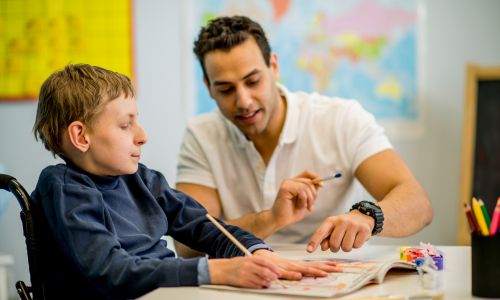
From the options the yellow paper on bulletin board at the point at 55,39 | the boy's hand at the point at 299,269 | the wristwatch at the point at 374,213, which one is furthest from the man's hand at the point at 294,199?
the yellow paper on bulletin board at the point at 55,39

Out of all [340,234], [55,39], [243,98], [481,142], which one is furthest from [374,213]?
[55,39]

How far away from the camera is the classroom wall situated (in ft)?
10.9

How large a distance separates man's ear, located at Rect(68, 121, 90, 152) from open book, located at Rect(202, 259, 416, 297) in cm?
38

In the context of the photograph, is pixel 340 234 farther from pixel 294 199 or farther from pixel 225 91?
pixel 225 91

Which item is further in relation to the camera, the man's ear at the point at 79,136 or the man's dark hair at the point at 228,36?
the man's dark hair at the point at 228,36

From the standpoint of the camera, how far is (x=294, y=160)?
220 cm

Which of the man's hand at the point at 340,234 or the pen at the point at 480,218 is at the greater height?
the pen at the point at 480,218

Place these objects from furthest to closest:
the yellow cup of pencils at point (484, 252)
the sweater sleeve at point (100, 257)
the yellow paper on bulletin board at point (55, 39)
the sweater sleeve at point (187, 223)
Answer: the yellow paper on bulletin board at point (55, 39)
the sweater sleeve at point (187, 223)
the sweater sleeve at point (100, 257)
the yellow cup of pencils at point (484, 252)

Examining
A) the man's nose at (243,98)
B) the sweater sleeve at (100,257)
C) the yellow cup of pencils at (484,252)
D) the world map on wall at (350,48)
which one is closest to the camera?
A: the yellow cup of pencils at (484,252)

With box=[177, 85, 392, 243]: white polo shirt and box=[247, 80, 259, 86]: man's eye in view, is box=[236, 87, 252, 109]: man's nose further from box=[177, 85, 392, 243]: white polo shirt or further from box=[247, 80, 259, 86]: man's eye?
box=[177, 85, 392, 243]: white polo shirt

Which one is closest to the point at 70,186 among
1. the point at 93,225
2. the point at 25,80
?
the point at 93,225

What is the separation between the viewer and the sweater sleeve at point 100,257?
1162 mm

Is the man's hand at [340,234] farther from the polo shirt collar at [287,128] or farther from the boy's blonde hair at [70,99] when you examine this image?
the polo shirt collar at [287,128]

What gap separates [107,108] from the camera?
53.9 inches
